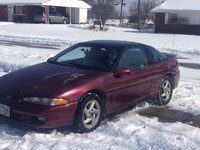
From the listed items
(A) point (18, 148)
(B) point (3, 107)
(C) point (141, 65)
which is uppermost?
(C) point (141, 65)

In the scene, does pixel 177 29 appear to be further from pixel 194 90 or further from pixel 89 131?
pixel 89 131

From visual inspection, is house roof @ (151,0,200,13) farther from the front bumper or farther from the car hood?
the front bumper

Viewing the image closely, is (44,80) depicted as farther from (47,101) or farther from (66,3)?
(66,3)

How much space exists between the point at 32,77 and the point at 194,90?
453 cm

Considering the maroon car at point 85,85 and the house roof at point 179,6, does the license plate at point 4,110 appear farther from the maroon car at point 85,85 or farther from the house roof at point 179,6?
the house roof at point 179,6

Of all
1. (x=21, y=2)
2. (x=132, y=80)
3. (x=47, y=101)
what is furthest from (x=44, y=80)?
(x=21, y=2)

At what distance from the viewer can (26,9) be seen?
4975 cm

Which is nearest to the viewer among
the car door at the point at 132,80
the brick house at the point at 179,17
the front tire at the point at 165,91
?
the car door at the point at 132,80

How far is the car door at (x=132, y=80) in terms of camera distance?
6.58 metres

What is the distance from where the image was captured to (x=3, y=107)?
5.81m

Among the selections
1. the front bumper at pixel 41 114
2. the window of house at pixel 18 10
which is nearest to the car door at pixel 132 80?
the front bumper at pixel 41 114

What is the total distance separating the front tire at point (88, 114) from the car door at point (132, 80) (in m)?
0.43

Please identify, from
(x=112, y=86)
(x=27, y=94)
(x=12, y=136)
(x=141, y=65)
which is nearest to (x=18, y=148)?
(x=12, y=136)

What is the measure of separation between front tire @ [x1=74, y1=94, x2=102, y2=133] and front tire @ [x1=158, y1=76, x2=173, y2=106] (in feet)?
6.68
